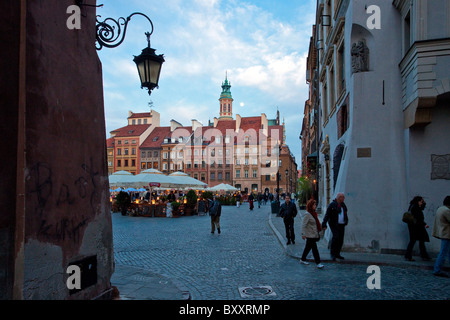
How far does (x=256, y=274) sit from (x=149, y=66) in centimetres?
490

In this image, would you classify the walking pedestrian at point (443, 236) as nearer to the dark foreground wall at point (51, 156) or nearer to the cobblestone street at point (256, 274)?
Result: the cobblestone street at point (256, 274)

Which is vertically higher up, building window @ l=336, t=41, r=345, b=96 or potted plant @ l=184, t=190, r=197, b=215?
building window @ l=336, t=41, r=345, b=96

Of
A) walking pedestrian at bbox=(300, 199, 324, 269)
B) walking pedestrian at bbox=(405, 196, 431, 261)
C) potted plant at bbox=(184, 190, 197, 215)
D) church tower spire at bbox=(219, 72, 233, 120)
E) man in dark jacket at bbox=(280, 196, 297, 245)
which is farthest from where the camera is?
church tower spire at bbox=(219, 72, 233, 120)

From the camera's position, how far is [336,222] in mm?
9367

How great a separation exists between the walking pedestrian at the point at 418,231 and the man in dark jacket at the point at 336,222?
1.62m

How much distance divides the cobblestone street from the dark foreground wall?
1731mm

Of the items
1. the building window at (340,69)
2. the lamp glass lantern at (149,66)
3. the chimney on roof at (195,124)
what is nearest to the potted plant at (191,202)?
the building window at (340,69)

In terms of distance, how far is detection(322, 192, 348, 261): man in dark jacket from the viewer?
9227 millimetres

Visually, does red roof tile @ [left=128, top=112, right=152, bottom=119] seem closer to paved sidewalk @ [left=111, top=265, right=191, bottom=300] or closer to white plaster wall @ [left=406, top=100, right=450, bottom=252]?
white plaster wall @ [left=406, top=100, right=450, bottom=252]

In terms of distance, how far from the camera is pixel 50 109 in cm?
459

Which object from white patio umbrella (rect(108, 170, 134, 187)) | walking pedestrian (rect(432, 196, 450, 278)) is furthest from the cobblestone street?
white patio umbrella (rect(108, 170, 134, 187))

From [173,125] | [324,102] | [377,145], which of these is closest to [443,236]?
[377,145]

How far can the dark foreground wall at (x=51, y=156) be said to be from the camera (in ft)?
13.1

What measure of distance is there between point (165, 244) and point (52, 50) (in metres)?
8.82
